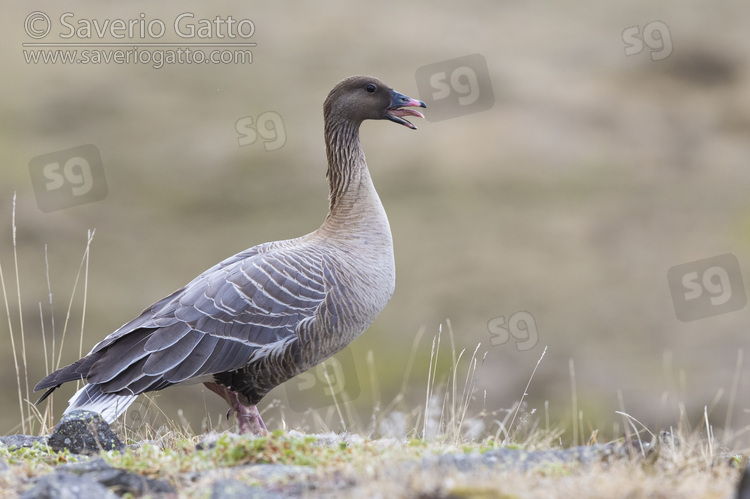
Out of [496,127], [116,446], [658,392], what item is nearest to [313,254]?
[116,446]

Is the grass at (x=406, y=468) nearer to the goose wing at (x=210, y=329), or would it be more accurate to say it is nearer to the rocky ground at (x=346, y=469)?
the rocky ground at (x=346, y=469)

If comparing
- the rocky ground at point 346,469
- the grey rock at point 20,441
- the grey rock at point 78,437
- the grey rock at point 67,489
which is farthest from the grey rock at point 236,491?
the grey rock at point 20,441

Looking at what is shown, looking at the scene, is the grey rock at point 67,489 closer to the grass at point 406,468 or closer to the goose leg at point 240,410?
the grass at point 406,468

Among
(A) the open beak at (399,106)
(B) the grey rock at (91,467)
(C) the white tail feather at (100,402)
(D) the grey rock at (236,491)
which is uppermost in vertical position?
(A) the open beak at (399,106)

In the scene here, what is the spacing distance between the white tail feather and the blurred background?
10.7m

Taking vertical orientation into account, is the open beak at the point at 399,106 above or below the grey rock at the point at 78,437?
above

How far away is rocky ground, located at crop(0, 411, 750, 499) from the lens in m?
4.09

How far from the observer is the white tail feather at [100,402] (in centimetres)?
655

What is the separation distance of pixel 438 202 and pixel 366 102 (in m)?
18.1

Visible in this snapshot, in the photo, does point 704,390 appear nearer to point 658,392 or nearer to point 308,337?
point 658,392

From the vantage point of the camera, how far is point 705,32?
34031 mm

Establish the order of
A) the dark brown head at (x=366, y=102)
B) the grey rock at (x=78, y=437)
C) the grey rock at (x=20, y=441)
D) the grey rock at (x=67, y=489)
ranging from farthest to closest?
1. the dark brown head at (x=366, y=102)
2. the grey rock at (x=20, y=441)
3. the grey rock at (x=78, y=437)
4. the grey rock at (x=67, y=489)

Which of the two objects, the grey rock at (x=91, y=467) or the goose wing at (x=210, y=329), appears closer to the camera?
the grey rock at (x=91, y=467)

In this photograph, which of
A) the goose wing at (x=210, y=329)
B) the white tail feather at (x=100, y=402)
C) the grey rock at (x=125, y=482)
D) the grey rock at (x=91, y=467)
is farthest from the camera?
the goose wing at (x=210, y=329)
